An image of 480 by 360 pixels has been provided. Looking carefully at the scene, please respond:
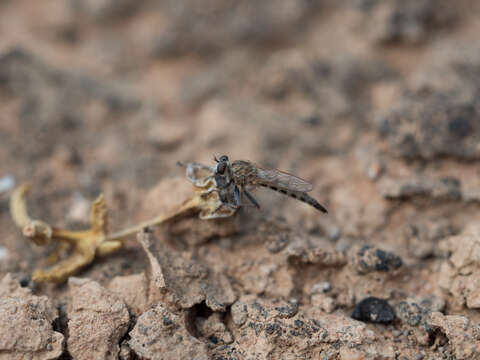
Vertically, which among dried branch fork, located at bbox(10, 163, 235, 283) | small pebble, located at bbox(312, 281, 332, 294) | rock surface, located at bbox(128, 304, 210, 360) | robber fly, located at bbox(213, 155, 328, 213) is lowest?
rock surface, located at bbox(128, 304, 210, 360)

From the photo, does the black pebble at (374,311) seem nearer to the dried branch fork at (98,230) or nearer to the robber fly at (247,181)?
the robber fly at (247,181)

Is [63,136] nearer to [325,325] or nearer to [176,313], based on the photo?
[176,313]

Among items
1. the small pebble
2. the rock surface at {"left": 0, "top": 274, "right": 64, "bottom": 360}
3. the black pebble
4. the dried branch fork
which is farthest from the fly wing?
the rock surface at {"left": 0, "top": 274, "right": 64, "bottom": 360}

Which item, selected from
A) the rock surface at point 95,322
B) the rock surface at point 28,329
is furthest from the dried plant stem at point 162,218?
the rock surface at point 28,329

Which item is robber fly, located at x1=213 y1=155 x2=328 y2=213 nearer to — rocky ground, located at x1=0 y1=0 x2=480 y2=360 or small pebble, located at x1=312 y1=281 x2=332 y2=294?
rocky ground, located at x1=0 y1=0 x2=480 y2=360

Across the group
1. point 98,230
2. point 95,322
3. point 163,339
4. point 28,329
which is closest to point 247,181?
point 98,230

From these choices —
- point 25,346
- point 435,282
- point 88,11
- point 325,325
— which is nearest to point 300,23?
point 88,11

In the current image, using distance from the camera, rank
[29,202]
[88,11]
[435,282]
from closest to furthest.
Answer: [435,282]
[29,202]
[88,11]
